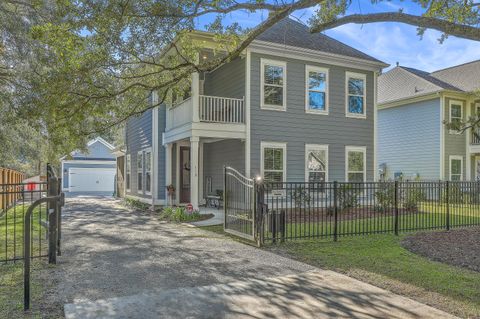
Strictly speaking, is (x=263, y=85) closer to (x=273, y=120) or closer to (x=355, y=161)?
(x=273, y=120)

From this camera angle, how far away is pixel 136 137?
21031 millimetres

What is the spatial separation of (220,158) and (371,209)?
295 inches

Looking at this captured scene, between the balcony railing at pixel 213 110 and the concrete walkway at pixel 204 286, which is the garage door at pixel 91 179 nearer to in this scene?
the balcony railing at pixel 213 110

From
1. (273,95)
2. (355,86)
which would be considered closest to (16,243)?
(273,95)

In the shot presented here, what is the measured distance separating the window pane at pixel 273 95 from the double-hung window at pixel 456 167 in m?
12.5

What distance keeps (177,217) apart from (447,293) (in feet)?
29.8

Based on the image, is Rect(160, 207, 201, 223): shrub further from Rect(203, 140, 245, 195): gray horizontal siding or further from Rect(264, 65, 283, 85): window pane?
Rect(264, 65, 283, 85): window pane

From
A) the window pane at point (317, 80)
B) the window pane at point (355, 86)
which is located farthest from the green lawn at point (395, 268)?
the window pane at point (355, 86)

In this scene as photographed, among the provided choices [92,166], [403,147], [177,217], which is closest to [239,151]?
[177,217]

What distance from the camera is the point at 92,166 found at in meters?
35.2

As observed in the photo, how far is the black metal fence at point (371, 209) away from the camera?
29.6ft

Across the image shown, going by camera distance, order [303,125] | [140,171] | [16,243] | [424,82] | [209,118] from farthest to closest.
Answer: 1. [424,82]
2. [140,171]
3. [303,125]
4. [209,118]
5. [16,243]

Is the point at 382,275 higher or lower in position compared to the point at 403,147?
lower

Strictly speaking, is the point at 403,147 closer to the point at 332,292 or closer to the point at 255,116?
the point at 255,116
